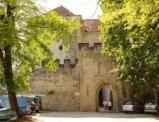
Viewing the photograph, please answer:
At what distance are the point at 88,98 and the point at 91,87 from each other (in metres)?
1.24

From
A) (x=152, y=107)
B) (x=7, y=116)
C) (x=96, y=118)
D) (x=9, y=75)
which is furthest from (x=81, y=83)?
(x=7, y=116)

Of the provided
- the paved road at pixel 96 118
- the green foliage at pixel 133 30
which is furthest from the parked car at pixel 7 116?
the green foliage at pixel 133 30

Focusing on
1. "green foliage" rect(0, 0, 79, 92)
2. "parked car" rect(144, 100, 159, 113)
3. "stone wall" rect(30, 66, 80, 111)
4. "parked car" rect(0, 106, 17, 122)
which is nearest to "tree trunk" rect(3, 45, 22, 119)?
"green foliage" rect(0, 0, 79, 92)

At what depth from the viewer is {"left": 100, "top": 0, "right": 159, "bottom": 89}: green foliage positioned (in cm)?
687

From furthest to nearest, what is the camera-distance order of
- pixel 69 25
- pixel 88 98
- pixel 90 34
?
pixel 90 34, pixel 88 98, pixel 69 25

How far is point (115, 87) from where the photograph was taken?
2181 centimetres

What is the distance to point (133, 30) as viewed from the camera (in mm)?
10312

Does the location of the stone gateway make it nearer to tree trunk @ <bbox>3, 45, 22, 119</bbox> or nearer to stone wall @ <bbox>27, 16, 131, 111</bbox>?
stone wall @ <bbox>27, 16, 131, 111</bbox>

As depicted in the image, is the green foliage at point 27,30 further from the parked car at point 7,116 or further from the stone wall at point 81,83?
the stone wall at point 81,83

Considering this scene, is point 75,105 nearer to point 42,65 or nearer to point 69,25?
point 42,65

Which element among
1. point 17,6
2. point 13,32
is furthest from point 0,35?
point 17,6

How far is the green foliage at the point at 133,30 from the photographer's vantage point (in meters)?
6.87

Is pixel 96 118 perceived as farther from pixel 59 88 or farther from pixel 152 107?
pixel 59 88

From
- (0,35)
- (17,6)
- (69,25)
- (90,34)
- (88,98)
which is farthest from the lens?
(90,34)
